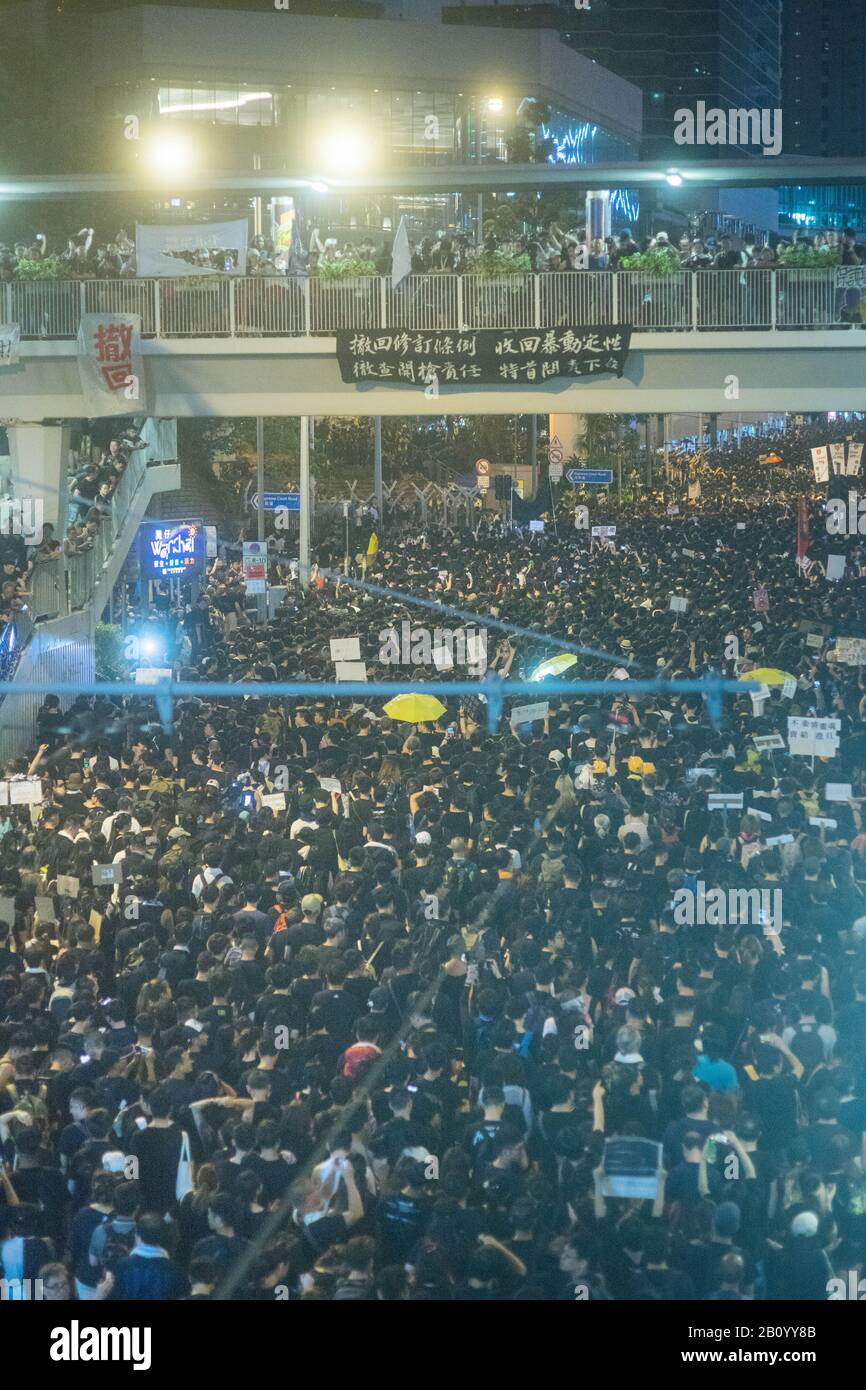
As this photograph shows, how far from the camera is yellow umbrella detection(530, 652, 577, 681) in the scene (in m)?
22.6

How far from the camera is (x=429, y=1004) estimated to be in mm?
11602

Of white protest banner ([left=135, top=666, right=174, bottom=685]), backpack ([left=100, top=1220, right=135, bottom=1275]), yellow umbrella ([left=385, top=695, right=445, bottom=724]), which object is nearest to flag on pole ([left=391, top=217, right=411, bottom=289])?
white protest banner ([left=135, top=666, right=174, bottom=685])

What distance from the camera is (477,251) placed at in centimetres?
2931

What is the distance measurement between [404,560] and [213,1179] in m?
25.9

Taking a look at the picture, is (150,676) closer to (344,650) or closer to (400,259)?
(344,650)

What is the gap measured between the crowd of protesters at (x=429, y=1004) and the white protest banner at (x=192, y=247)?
10.4m

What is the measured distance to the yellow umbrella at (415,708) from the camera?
19969 millimetres

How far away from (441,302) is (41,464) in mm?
6587

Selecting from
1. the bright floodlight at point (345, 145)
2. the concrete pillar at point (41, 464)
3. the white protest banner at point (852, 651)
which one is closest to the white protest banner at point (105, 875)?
the white protest banner at point (852, 651)

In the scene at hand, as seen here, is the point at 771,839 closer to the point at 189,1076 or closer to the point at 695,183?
the point at 189,1076

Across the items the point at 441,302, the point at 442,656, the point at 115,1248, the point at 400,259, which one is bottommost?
the point at 115,1248

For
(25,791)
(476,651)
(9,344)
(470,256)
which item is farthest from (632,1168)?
(9,344)

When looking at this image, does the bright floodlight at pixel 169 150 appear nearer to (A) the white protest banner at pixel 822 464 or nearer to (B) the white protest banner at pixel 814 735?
(A) the white protest banner at pixel 822 464
